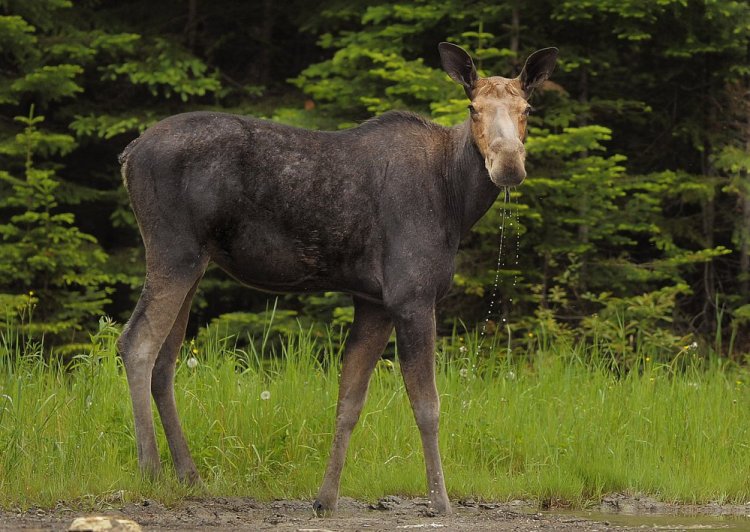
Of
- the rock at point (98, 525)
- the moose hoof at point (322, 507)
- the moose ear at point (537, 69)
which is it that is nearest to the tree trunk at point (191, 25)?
the moose ear at point (537, 69)

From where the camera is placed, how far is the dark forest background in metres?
13.6

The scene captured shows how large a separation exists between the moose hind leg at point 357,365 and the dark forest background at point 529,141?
16.5ft

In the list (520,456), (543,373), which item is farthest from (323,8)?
(520,456)

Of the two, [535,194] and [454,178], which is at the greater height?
[454,178]

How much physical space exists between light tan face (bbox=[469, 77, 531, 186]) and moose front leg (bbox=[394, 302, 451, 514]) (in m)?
0.90

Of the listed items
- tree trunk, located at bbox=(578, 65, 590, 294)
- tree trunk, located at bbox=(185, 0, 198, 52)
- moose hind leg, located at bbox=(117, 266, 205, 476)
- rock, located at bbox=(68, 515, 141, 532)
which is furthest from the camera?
tree trunk, located at bbox=(185, 0, 198, 52)

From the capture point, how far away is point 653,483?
7.88 m

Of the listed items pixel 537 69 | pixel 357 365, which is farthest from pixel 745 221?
pixel 357 365

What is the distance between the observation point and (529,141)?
1294cm

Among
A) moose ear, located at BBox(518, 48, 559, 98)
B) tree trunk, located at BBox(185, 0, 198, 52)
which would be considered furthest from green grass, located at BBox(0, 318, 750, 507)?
tree trunk, located at BBox(185, 0, 198, 52)

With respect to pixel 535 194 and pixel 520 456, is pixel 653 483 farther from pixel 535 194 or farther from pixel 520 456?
pixel 535 194

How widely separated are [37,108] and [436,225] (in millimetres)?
11142

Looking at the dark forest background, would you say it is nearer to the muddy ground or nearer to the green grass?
the green grass

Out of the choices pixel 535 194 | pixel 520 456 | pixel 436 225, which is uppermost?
pixel 436 225
